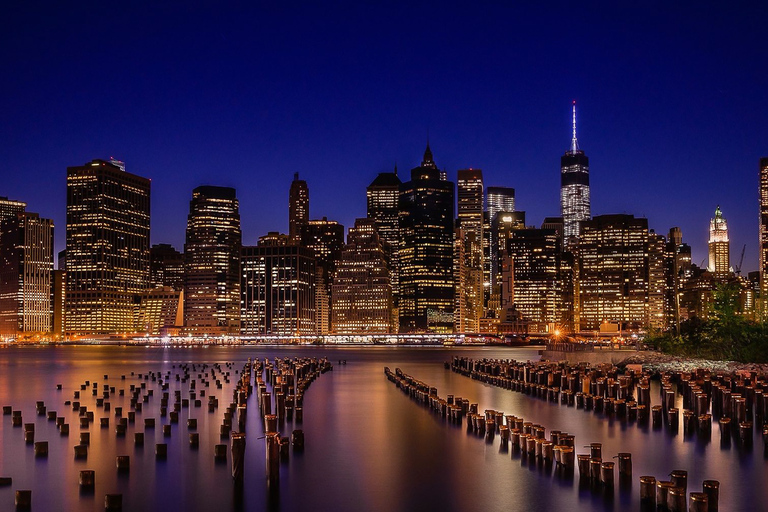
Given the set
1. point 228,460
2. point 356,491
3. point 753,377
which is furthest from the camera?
point 753,377

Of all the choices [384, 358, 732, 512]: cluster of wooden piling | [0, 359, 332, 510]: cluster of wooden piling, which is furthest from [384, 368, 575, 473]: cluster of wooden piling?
[0, 359, 332, 510]: cluster of wooden piling

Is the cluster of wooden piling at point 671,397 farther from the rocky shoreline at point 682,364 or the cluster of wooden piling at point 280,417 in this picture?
the cluster of wooden piling at point 280,417

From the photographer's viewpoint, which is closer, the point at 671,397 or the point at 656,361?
the point at 671,397

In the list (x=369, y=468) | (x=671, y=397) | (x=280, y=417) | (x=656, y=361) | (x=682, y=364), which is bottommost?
(x=369, y=468)

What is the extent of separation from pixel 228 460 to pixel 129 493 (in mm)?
5918

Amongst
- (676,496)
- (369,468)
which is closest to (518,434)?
(369,468)

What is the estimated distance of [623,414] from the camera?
163 feet

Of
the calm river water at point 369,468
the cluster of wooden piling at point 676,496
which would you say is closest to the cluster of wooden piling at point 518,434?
the calm river water at point 369,468

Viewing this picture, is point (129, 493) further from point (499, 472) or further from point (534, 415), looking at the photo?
point (534, 415)

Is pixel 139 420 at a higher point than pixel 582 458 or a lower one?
lower

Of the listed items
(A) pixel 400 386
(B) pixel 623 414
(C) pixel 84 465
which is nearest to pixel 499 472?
(C) pixel 84 465

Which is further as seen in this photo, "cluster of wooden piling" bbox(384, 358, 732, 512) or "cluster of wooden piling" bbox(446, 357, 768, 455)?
"cluster of wooden piling" bbox(446, 357, 768, 455)

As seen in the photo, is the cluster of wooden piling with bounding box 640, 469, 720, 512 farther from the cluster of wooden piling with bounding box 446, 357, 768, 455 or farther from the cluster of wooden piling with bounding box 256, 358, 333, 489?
the cluster of wooden piling with bounding box 446, 357, 768, 455

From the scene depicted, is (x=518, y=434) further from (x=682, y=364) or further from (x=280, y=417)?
(x=682, y=364)
